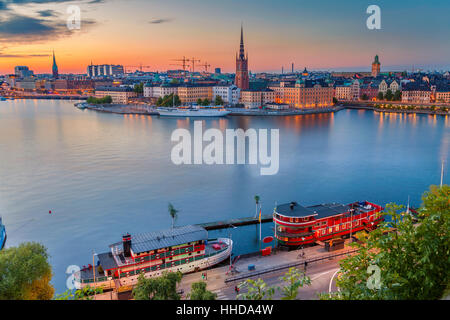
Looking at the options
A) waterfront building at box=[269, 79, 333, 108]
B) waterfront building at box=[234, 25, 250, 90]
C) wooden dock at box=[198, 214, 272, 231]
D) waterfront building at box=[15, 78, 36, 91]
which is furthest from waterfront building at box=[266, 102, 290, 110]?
waterfront building at box=[15, 78, 36, 91]

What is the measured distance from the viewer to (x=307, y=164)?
11.4 m

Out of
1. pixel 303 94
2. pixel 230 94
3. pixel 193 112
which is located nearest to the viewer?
pixel 193 112

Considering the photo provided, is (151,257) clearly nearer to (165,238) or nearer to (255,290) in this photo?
(165,238)

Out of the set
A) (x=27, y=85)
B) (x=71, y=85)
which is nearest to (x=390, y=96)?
(x=71, y=85)

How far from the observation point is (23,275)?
11.3 ft

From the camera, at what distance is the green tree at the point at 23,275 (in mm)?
3317

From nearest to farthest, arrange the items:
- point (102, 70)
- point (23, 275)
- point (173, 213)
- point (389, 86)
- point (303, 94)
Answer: point (23, 275) → point (173, 213) → point (303, 94) → point (389, 86) → point (102, 70)

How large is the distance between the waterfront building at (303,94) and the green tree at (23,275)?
26.2m

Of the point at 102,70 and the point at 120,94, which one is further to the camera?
the point at 102,70

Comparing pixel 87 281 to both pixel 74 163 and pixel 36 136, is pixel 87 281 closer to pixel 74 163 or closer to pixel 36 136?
pixel 74 163

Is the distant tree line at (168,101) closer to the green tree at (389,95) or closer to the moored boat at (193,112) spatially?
the moored boat at (193,112)

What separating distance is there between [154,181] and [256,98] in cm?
2043
